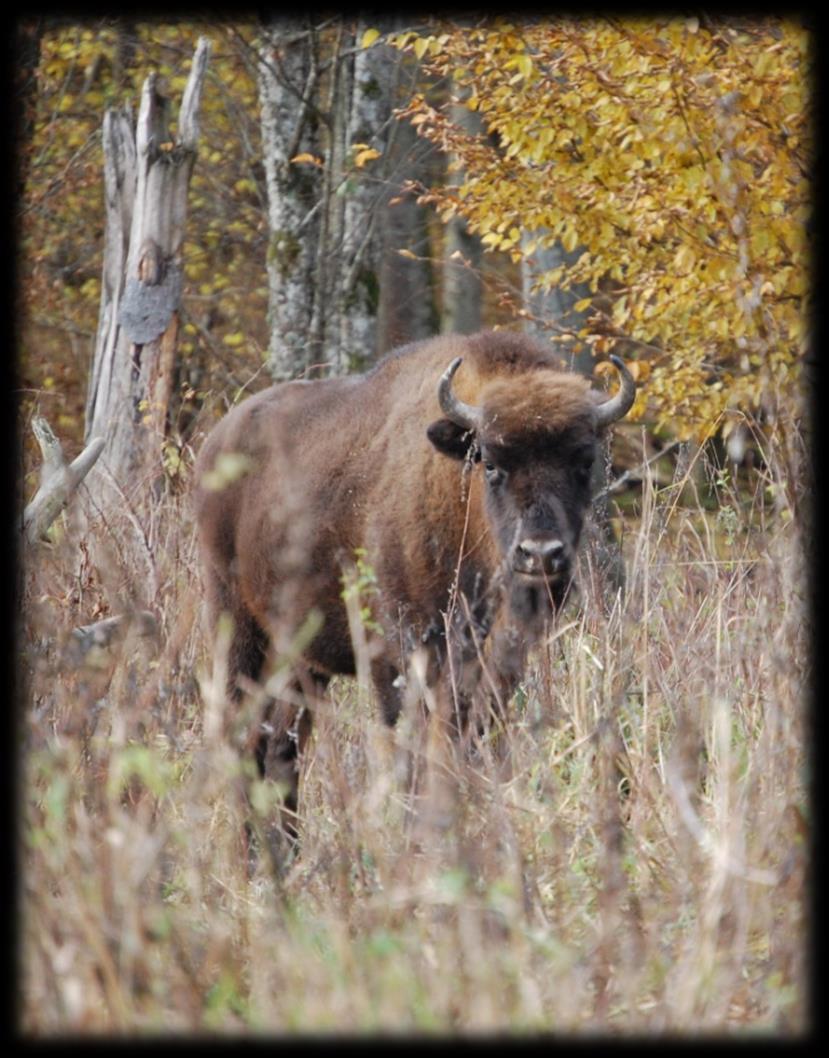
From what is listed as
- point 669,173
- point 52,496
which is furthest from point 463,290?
point 52,496

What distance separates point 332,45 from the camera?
1212 centimetres

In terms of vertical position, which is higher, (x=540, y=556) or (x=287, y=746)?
(x=540, y=556)

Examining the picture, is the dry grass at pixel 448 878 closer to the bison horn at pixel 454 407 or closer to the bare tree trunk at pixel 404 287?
the bison horn at pixel 454 407

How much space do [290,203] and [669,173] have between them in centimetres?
481

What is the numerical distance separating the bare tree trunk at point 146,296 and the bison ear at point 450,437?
14.2 feet

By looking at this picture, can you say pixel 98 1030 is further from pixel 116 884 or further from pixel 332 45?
pixel 332 45

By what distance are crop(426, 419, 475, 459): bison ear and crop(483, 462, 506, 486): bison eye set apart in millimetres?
175

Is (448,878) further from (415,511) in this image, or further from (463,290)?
(463,290)

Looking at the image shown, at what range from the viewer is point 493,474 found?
633cm

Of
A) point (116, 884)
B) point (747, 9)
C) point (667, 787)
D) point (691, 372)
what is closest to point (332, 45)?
point (691, 372)

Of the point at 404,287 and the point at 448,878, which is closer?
the point at 448,878

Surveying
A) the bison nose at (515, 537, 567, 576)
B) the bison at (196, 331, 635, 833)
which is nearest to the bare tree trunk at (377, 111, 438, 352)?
the bison at (196, 331, 635, 833)

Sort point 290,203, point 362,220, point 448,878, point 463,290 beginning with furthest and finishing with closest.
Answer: point 463,290
point 290,203
point 362,220
point 448,878

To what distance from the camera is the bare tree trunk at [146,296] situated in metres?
10.5
